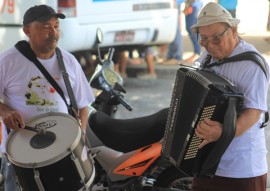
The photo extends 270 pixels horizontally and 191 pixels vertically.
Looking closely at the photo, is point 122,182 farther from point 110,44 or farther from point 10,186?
point 110,44

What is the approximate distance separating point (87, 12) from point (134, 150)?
3.77 m

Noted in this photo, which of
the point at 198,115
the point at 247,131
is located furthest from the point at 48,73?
the point at 247,131

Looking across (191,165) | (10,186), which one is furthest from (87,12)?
(191,165)

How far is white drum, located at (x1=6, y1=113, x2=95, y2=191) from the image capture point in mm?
2920

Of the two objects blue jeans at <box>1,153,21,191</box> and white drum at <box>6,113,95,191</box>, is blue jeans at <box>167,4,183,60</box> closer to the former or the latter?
blue jeans at <box>1,153,21,191</box>

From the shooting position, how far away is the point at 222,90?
8.03 feet

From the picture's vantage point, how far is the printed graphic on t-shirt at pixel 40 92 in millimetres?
3295

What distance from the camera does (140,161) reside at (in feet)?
12.8

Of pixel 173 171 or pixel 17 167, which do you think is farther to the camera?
pixel 173 171

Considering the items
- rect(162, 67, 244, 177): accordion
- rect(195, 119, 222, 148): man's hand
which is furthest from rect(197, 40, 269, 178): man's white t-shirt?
rect(195, 119, 222, 148): man's hand

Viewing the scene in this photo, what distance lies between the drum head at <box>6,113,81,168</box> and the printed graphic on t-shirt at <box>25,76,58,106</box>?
0.18 meters

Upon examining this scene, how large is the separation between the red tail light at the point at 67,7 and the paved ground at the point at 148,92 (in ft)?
4.76

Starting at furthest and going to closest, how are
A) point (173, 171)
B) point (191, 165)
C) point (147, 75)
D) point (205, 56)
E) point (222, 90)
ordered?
1. point (147, 75)
2. point (173, 171)
3. point (205, 56)
4. point (191, 165)
5. point (222, 90)

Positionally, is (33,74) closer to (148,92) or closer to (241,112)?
(241,112)
